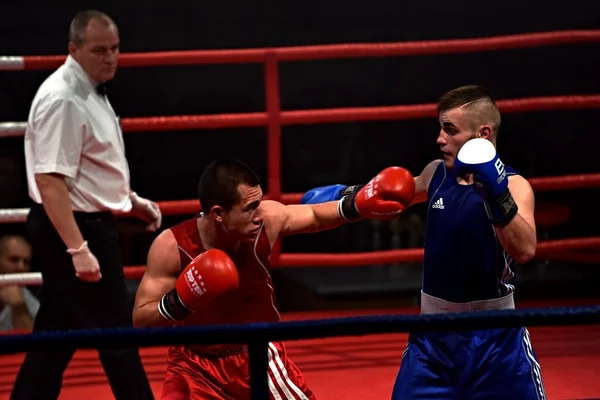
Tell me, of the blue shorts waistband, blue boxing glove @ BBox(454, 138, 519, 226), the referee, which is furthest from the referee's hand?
blue boxing glove @ BBox(454, 138, 519, 226)

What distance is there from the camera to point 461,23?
5.64 m

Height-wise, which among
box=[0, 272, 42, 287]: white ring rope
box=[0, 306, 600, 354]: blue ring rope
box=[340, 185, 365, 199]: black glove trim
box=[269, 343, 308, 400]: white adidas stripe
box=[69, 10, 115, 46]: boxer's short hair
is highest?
box=[69, 10, 115, 46]: boxer's short hair

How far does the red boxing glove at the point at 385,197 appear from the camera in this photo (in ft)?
7.11

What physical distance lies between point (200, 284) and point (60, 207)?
2.37 ft

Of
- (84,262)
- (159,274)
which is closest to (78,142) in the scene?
(84,262)

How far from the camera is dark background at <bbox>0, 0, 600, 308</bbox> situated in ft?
16.2

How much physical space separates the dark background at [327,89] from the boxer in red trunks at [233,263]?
245 centimetres

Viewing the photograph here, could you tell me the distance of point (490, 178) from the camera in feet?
6.23

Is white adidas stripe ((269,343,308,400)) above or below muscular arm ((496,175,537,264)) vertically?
below

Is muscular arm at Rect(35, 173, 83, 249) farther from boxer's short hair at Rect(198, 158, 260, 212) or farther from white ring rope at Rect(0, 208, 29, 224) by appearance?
white ring rope at Rect(0, 208, 29, 224)

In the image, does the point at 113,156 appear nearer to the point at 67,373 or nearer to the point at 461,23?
the point at 67,373

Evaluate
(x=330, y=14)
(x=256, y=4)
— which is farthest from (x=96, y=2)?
(x=330, y=14)

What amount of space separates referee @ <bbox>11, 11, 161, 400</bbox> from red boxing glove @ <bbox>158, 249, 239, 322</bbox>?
1.96ft

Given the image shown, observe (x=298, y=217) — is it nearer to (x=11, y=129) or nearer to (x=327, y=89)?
(x=11, y=129)
